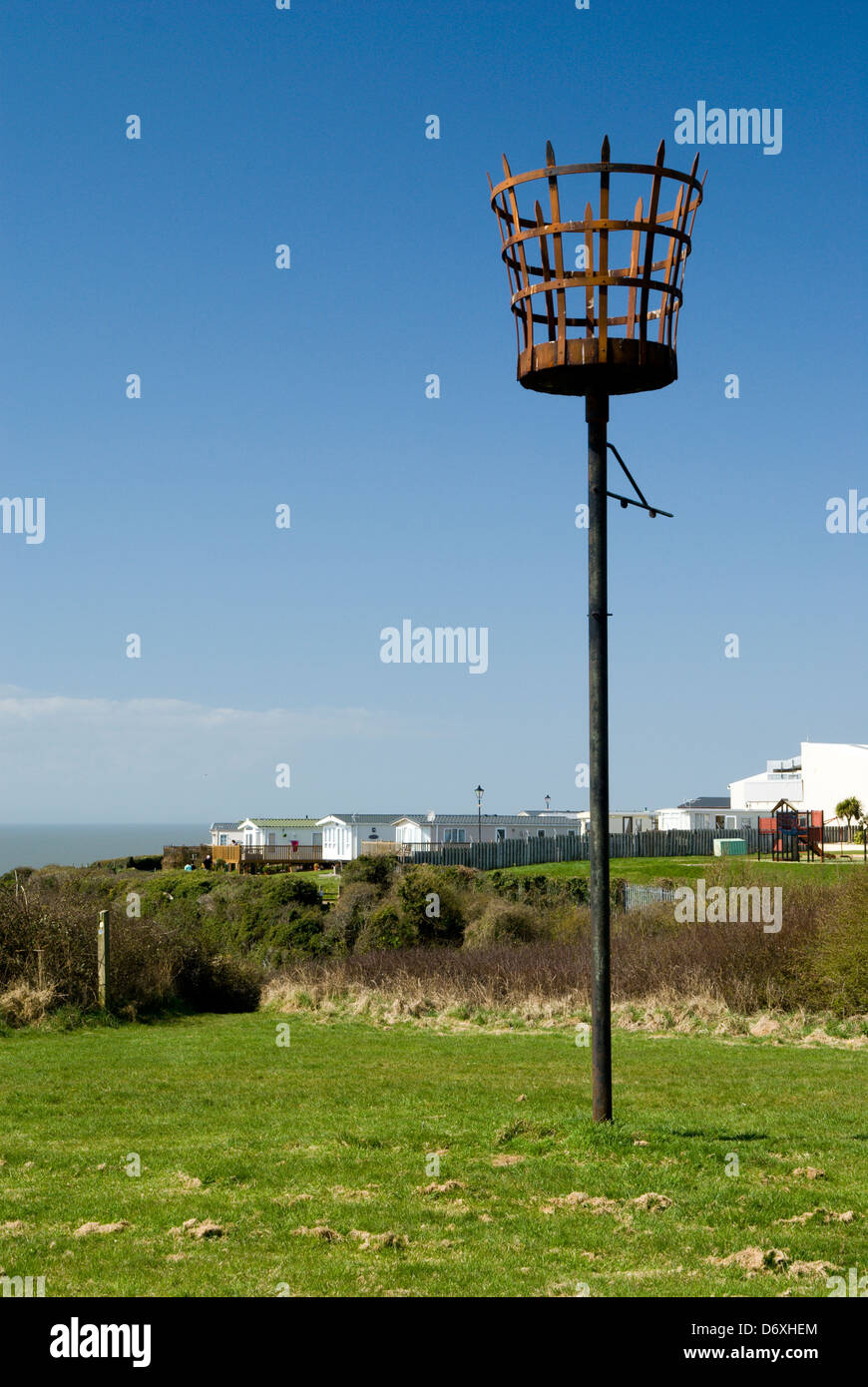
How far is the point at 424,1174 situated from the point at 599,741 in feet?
10.6

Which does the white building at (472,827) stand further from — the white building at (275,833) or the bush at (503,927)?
the bush at (503,927)

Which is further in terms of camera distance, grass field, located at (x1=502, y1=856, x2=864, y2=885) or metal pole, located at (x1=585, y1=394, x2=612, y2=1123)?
grass field, located at (x1=502, y1=856, x2=864, y2=885)

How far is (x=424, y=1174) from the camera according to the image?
8367 millimetres

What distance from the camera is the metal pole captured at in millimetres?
9148

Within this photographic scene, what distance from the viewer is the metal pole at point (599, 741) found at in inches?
360

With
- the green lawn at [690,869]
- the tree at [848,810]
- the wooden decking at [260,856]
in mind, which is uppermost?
the tree at [848,810]

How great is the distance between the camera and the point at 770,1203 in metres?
7.53

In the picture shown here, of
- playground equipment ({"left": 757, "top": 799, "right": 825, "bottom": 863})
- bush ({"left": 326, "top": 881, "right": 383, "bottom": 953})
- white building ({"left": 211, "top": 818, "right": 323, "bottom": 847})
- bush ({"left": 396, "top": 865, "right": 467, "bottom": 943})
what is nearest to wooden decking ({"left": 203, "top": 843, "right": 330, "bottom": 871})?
white building ({"left": 211, "top": 818, "right": 323, "bottom": 847})

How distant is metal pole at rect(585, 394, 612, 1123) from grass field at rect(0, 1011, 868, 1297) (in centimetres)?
59

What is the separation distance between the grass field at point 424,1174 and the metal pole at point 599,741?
591 mm

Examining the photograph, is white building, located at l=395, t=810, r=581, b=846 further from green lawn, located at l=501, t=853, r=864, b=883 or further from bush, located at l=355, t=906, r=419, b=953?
bush, located at l=355, t=906, r=419, b=953

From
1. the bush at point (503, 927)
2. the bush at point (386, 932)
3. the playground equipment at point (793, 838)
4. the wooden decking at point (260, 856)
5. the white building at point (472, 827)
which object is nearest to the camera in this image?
the bush at point (503, 927)

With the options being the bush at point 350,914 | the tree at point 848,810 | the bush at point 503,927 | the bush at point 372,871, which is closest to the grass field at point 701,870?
the bush at point 372,871

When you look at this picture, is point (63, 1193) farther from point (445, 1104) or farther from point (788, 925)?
point (788, 925)
